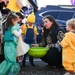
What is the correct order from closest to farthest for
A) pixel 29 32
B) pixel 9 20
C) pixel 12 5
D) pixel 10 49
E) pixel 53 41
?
pixel 10 49 < pixel 9 20 < pixel 12 5 < pixel 53 41 < pixel 29 32

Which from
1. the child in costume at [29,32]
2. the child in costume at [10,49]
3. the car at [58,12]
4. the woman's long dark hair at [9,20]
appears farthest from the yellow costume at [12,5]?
the car at [58,12]

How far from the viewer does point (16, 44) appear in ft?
20.4

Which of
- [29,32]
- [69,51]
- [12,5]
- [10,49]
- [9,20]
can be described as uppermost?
[12,5]

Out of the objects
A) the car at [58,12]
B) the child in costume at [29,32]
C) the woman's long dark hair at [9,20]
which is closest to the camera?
the woman's long dark hair at [9,20]

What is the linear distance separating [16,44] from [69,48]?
103 cm

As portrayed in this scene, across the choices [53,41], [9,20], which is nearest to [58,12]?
[53,41]

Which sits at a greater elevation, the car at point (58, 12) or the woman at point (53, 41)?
the car at point (58, 12)

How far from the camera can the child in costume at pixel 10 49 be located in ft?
19.7

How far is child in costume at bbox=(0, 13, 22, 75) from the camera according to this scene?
6.00m

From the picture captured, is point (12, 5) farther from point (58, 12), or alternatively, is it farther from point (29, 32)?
point (58, 12)

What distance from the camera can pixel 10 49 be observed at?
6.04m

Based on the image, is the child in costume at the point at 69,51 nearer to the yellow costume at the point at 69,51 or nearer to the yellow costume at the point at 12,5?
the yellow costume at the point at 69,51

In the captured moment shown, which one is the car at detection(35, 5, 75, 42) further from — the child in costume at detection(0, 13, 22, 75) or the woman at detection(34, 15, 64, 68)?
the child in costume at detection(0, 13, 22, 75)

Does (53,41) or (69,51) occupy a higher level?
(53,41)
